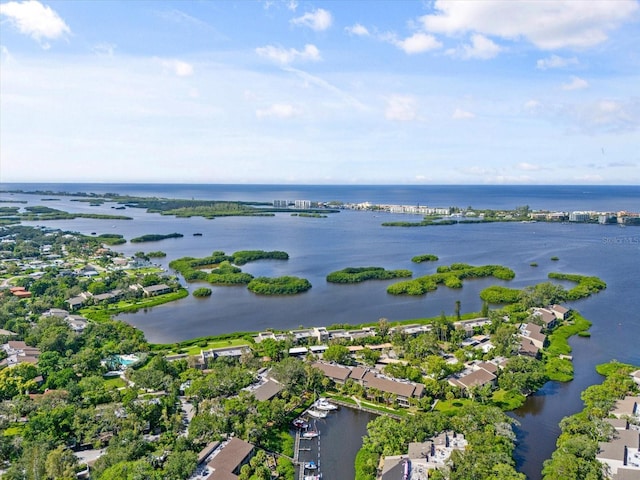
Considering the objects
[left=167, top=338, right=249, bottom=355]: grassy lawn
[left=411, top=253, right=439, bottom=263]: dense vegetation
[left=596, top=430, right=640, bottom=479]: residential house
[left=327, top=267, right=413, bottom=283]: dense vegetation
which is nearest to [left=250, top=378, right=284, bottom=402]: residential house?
[left=167, top=338, right=249, bottom=355]: grassy lawn

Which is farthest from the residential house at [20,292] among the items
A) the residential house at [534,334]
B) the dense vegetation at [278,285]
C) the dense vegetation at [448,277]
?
the residential house at [534,334]

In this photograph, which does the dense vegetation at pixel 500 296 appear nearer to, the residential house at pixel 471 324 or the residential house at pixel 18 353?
the residential house at pixel 471 324

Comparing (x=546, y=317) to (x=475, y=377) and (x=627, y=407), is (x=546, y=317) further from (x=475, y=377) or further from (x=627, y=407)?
(x=627, y=407)

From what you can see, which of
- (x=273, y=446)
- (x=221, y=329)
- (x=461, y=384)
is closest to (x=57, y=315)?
(x=221, y=329)

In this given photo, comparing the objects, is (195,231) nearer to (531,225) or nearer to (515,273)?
(515,273)

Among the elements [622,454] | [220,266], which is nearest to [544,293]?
[622,454]
